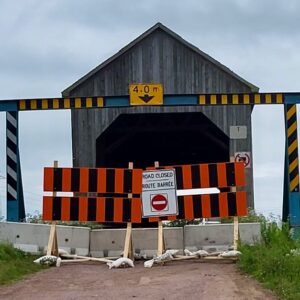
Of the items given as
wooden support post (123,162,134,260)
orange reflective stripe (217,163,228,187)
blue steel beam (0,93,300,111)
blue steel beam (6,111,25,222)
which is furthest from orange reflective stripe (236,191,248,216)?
blue steel beam (6,111,25,222)

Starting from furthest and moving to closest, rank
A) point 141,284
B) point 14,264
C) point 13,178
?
point 13,178, point 14,264, point 141,284

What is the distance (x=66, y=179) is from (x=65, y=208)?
1.62 feet

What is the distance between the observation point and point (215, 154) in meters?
33.7

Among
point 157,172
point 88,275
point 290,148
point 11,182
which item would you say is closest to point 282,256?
point 88,275

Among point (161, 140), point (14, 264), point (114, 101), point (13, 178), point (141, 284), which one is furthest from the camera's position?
point (161, 140)

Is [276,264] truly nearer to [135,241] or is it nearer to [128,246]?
[128,246]

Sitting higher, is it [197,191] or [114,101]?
[114,101]

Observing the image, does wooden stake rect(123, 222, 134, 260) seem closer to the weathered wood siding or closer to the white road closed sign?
the white road closed sign

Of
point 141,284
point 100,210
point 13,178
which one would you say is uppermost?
point 13,178

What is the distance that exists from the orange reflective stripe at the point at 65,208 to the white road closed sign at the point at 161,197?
128cm

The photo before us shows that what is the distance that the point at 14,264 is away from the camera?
36.7ft

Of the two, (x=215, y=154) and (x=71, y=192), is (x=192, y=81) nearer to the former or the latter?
(x=215, y=154)

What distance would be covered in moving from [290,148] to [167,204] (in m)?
3.56

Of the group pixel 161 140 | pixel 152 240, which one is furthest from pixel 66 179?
pixel 161 140
